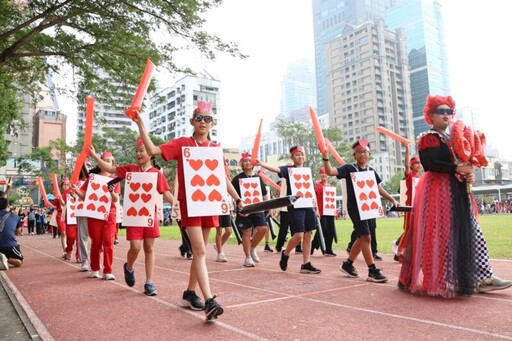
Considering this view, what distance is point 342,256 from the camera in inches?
406

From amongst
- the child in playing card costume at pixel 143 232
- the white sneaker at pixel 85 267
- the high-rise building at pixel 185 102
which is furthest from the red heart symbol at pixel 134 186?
the high-rise building at pixel 185 102

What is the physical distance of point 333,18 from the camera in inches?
7505

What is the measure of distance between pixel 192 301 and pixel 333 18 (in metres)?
202

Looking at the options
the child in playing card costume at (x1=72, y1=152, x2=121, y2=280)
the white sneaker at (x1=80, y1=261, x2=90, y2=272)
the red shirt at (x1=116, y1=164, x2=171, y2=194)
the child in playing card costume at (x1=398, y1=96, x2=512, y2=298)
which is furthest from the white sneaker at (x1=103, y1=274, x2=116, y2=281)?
the child in playing card costume at (x1=398, y1=96, x2=512, y2=298)

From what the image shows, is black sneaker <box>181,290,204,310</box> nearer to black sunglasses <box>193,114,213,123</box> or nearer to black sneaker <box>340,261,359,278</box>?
black sunglasses <box>193,114,213,123</box>

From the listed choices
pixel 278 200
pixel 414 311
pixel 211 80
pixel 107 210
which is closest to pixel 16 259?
pixel 107 210

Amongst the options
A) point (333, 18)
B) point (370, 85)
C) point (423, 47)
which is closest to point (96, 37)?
point (370, 85)

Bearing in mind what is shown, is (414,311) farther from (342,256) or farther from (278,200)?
(342,256)

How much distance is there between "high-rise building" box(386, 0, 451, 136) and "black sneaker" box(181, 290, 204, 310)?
427ft

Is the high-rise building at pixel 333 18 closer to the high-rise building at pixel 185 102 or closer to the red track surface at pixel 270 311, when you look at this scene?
the high-rise building at pixel 185 102

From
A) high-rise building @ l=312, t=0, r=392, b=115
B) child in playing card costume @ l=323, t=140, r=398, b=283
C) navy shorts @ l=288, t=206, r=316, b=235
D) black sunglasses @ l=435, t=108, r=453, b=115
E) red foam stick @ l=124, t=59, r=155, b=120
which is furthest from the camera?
high-rise building @ l=312, t=0, r=392, b=115

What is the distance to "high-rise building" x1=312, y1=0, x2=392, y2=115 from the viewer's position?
18262 centimetres

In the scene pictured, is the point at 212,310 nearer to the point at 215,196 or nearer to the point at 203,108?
the point at 215,196

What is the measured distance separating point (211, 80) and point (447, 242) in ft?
309
